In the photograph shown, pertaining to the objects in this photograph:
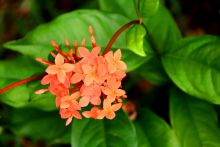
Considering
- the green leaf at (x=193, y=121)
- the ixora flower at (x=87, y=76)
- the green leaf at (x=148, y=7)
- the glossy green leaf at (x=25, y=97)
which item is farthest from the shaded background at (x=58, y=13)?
the ixora flower at (x=87, y=76)

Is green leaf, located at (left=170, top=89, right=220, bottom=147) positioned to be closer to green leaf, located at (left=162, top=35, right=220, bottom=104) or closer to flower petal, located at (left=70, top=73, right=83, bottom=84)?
green leaf, located at (left=162, top=35, right=220, bottom=104)

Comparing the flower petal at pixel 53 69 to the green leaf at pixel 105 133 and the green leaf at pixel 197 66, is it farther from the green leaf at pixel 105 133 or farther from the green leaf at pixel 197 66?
the green leaf at pixel 197 66

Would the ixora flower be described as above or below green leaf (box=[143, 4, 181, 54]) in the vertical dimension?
above

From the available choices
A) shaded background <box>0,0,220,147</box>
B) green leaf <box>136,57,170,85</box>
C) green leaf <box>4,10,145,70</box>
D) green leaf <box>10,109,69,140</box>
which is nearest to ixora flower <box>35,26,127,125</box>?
green leaf <box>4,10,145,70</box>

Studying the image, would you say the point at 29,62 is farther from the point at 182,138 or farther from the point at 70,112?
the point at 182,138

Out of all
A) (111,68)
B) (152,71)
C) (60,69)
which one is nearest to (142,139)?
(152,71)

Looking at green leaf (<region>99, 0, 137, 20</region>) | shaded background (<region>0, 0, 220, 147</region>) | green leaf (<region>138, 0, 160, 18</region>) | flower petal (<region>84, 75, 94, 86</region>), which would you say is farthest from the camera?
shaded background (<region>0, 0, 220, 147</region>)

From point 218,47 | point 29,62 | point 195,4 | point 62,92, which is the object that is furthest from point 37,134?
point 195,4
